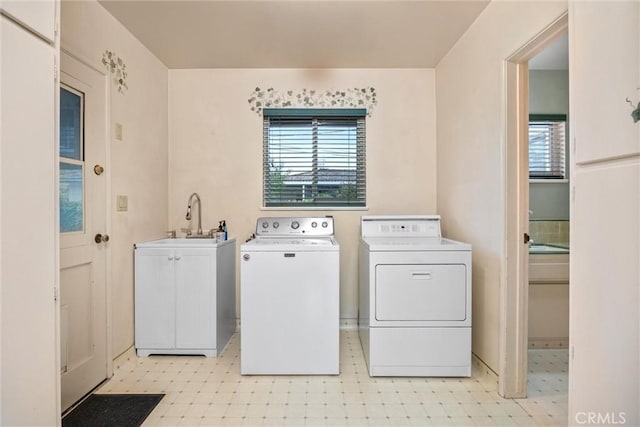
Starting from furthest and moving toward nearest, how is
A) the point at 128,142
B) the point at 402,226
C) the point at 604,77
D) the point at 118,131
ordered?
the point at 402,226 → the point at 128,142 → the point at 118,131 → the point at 604,77

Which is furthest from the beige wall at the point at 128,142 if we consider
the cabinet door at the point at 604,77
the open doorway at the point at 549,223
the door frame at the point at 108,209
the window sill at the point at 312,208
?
the open doorway at the point at 549,223

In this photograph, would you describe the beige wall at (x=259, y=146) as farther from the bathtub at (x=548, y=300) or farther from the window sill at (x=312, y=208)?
the bathtub at (x=548, y=300)

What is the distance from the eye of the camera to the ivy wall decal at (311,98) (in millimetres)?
2859

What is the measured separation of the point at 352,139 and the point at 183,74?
1670mm

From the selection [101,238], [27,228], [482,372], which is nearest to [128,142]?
[101,238]

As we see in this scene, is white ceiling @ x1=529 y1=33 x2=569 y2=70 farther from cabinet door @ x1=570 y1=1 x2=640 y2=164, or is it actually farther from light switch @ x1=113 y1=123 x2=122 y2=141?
light switch @ x1=113 y1=123 x2=122 y2=141

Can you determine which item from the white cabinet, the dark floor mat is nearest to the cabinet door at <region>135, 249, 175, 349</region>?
the white cabinet

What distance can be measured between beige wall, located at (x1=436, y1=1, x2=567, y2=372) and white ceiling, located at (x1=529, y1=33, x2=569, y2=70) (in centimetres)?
60

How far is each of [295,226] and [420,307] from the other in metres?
1.17

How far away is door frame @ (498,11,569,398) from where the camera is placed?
5.91ft

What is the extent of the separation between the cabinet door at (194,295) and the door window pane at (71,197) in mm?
655

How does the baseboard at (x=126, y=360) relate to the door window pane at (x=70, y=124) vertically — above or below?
below

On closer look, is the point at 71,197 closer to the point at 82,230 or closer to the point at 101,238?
the point at 82,230

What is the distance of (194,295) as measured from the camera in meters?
2.28
